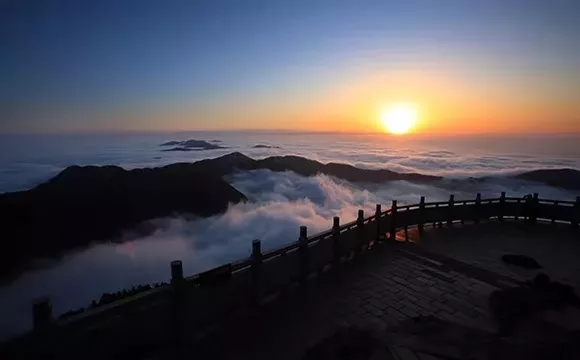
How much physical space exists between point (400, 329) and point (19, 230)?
74734 mm

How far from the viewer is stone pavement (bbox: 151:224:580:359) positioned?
18.2ft

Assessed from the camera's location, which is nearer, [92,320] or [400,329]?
[92,320]

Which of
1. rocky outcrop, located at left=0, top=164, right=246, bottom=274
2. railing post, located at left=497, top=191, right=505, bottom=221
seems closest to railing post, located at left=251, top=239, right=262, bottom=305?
railing post, located at left=497, top=191, right=505, bottom=221

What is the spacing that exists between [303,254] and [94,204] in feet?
244

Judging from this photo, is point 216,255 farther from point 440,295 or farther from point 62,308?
point 440,295

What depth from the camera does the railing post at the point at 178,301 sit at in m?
5.03

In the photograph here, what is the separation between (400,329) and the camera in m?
5.89

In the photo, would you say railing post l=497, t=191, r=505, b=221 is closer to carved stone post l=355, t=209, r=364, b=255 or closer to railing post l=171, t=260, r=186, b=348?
carved stone post l=355, t=209, r=364, b=255

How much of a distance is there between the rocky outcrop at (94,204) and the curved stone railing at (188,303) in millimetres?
70430

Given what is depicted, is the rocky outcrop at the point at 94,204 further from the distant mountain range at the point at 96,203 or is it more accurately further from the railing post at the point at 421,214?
the railing post at the point at 421,214

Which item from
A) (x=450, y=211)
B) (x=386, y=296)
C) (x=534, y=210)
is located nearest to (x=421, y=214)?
(x=450, y=211)

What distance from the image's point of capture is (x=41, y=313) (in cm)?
370

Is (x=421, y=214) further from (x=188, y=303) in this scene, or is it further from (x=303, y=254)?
(x=188, y=303)

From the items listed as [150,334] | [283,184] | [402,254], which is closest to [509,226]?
[402,254]
